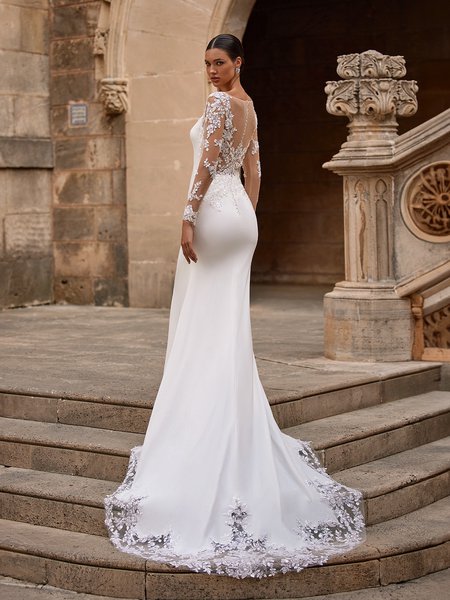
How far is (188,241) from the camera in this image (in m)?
5.35

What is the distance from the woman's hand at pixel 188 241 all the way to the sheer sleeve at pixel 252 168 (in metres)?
0.36

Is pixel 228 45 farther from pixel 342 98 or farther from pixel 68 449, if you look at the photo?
pixel 342 98

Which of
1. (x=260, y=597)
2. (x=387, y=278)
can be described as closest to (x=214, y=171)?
(x=260, y=597)

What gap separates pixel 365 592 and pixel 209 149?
6.30 feet

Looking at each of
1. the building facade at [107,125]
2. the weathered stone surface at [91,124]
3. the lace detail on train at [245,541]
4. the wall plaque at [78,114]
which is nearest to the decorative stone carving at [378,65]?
the lace detail on train at [245,541]

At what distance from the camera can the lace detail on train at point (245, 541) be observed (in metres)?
4.90

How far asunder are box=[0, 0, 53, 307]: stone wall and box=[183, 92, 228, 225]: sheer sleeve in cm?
645

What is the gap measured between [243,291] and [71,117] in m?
6.80

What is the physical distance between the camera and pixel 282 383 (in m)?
6.61

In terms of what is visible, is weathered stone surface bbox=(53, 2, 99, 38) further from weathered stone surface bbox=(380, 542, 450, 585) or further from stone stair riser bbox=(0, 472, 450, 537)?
weathered stone surface bbox=(380, 542, 450, 585)

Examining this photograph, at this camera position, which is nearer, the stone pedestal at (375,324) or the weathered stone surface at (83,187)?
the stone pedestal at (375,324)

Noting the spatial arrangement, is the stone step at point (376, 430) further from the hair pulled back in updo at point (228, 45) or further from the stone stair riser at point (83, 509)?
the hair pulled back in updo at point (228, 45)

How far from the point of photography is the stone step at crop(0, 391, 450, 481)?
5.80 meters

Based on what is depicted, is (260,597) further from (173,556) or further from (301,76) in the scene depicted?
(301,76)
